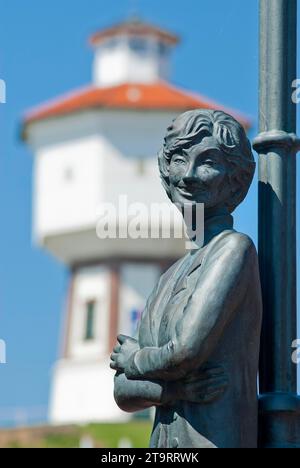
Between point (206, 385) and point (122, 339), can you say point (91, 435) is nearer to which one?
point (122, 339)

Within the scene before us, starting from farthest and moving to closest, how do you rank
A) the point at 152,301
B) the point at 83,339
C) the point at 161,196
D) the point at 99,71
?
1. the point at 99,71
2. the point at 83,339
3. the point at 161,196
4. the point at 152,301

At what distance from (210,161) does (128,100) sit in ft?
144

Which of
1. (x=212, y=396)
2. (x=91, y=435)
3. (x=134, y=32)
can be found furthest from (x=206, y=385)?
(x=134, y=32)

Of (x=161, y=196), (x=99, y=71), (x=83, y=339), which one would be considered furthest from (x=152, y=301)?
(x=99, y=71)

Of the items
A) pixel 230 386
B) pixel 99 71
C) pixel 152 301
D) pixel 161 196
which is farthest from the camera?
pixel 99 71

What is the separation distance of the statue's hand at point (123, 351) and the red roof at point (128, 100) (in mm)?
41890

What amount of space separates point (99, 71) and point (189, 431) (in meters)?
48.8

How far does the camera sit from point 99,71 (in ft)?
171

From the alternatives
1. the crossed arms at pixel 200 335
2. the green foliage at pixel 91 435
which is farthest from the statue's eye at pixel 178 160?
the green foliage at pixel 91 435

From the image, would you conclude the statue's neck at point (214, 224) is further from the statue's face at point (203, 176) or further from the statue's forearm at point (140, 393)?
the statue's forearm at point (140, 393)

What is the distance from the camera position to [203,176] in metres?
3.78

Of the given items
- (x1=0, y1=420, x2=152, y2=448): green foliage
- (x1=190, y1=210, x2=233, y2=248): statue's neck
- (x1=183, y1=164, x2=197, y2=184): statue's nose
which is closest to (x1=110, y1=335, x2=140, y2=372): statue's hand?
(x1=190, y1=210, x2=233, y2=248): statue's neck

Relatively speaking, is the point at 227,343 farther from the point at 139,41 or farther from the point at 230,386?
the point at 139,41

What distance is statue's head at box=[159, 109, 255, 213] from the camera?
3785mm
